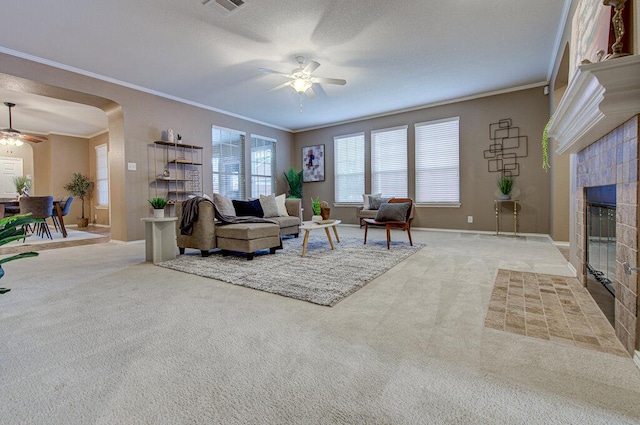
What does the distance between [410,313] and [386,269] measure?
1.09m

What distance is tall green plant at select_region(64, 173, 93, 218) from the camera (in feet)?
27.2

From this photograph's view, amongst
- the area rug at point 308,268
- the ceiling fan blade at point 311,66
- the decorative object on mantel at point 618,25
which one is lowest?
the area rug at point 308,268

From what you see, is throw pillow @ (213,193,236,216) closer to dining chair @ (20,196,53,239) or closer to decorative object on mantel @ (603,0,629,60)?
dining chair @ (20,196,53,239)

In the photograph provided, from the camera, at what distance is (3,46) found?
3590 mm

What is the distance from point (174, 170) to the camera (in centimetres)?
562

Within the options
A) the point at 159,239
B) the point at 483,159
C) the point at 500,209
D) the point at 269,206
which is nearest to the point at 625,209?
the point at 159,239

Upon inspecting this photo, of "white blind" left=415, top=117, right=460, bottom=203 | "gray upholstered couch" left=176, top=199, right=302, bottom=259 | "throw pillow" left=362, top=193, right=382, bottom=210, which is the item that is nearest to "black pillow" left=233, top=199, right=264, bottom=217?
"gray upholstered couch" left=176, top=199, right=302, bottom=259

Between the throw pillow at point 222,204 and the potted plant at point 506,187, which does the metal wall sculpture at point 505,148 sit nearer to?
the potted plant at point 506,187

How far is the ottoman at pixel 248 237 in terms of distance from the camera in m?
3.46

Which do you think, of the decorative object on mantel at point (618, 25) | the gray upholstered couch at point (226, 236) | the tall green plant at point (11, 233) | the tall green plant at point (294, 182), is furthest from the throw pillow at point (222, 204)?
the decorative object on mantel at point (618, 25)

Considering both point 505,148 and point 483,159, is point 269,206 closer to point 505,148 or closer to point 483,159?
point 483,159

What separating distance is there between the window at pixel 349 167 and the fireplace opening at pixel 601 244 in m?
5.24

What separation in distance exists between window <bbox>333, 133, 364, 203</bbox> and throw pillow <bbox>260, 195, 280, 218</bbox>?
282 centimetres

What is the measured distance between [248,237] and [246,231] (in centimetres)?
8
